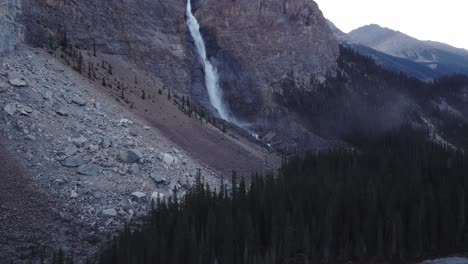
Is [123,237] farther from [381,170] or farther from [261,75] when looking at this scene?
[261,75]

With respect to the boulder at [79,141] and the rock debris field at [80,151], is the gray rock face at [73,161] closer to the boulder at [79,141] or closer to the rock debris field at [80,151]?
the rock debris field at [80,151]

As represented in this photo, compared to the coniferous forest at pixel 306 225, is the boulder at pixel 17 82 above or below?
above

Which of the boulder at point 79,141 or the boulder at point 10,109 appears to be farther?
the boulder at point 79,141

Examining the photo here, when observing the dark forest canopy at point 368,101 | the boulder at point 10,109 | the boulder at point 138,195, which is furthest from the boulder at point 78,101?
the dark forest canopy at point 368,101

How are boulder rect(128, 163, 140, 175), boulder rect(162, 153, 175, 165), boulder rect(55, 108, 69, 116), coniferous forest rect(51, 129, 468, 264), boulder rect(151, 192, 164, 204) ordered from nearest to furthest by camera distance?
coniferous forest rect(51, 129, 468, 264), boulder rect(151, 192, 164, 204), boulder rect(128, 163, 140, 175), boulder rect(55, 108, 69, 116), boulder rect(162, 153, 175, 165)

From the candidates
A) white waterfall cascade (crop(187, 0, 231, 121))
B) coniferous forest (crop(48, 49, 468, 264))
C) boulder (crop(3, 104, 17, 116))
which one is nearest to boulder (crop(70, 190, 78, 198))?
coniferous forest (crop(48, 49, 468, 264))

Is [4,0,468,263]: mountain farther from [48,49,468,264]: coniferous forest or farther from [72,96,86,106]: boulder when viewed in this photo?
[48,49,468,264]: coniferous forest
